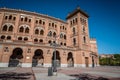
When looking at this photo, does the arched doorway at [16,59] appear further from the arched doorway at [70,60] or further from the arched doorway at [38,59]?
the arched doorway at [70,60]

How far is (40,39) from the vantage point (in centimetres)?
3094

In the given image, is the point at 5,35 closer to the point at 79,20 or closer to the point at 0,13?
the point at 0,13

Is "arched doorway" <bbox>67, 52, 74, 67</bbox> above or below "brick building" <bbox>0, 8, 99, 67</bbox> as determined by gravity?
below

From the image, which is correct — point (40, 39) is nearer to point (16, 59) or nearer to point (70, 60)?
point (16, 59)

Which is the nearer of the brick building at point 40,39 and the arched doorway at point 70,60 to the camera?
the brick building at point 40,39

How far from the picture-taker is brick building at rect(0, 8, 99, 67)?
2438 cm

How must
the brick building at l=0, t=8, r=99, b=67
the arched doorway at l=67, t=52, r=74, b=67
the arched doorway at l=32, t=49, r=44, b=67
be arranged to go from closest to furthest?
the brick building at l=0, t=8, r=99, b=67 → the arched doorway at l=32, t=49, r=44, b=67 → the arched doorway at l=67, t=52, r=74, b=67

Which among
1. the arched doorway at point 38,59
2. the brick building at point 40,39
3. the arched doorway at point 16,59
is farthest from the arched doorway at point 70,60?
the arched doorway at point 16,59

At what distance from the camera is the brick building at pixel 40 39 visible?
2438 cm

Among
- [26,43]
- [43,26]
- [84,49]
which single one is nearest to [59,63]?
[84,49]

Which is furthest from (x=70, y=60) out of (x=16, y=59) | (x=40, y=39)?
(x=16, y=59)

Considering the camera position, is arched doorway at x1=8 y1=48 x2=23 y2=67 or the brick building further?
arched doorway at x1=8 y1=48 x2=23 y2=67

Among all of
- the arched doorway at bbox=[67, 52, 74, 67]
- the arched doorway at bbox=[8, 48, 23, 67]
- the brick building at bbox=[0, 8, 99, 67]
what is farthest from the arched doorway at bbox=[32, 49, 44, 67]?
the arched doorway at bbox=[67, 52, 74, 67]

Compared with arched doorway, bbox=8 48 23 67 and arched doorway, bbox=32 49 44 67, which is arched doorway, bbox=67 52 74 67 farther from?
arched doorway, bbox=8 48 23 67
